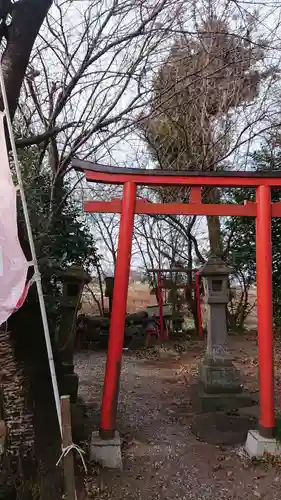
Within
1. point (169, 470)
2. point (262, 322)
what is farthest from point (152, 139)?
point (169, 470)

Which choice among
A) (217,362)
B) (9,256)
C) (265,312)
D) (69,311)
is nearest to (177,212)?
(265,312)

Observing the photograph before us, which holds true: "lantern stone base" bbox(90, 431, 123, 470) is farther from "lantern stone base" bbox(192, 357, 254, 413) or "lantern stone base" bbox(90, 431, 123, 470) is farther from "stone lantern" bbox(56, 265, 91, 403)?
"lantern stone base" bbox(192, 357, 254, 413)

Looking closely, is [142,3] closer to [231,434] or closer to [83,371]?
[231,434]

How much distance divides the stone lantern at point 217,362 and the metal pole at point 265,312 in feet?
6.10

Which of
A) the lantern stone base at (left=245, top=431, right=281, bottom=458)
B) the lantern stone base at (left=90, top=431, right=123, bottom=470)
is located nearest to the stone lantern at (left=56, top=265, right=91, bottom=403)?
the lantern stone base at (left=90, top=431, right=123, bottom=470)

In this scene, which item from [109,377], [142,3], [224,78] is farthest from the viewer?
[224,78]

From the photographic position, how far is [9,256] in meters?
2.48

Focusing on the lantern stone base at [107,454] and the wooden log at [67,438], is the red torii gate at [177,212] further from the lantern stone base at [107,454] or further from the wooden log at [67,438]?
the wooden log at [67,438]

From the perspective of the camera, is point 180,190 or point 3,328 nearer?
point 3,328

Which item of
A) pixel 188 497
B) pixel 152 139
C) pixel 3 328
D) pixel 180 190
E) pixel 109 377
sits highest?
pixel 152 139

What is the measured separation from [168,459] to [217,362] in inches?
99.8

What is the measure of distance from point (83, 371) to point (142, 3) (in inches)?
267

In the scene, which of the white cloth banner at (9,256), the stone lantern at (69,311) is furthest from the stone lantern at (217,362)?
the white cloth banner at (9,256)

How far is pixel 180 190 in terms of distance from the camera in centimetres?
1124
